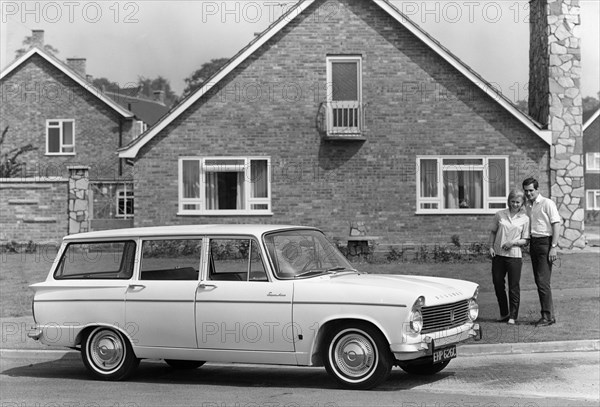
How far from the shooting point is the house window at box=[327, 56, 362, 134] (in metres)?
23.9

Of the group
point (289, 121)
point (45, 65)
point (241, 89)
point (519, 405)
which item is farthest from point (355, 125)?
point (45, 65)

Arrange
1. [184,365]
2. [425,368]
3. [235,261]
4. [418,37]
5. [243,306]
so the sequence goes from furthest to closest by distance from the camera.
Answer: [418,37] < [184,365] < [425,368] < [235,261] < [243,306]

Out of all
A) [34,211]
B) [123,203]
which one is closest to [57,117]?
[123,203]

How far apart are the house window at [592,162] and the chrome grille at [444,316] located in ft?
152

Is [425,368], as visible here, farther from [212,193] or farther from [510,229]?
[212,193]

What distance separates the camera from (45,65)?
38.2 m

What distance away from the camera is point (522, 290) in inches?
635

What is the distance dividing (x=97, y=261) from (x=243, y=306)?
208 cm

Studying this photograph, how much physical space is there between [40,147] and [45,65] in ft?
12.1

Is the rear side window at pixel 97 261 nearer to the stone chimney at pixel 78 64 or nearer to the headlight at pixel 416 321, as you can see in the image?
the headlight at pixel 416 321

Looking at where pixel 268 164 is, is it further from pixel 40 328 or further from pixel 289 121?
pixel 40 328

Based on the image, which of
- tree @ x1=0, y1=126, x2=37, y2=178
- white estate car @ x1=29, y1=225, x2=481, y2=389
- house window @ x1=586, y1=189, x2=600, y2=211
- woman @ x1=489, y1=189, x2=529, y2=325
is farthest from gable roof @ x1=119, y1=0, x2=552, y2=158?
house window @ x1=586, y1=189, x2=600, y2=211

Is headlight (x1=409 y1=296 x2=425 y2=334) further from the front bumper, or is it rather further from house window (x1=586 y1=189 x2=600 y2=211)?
house window (x1=586 y1=189 x2=600 y2=211)

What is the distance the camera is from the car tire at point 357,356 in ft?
27.1
